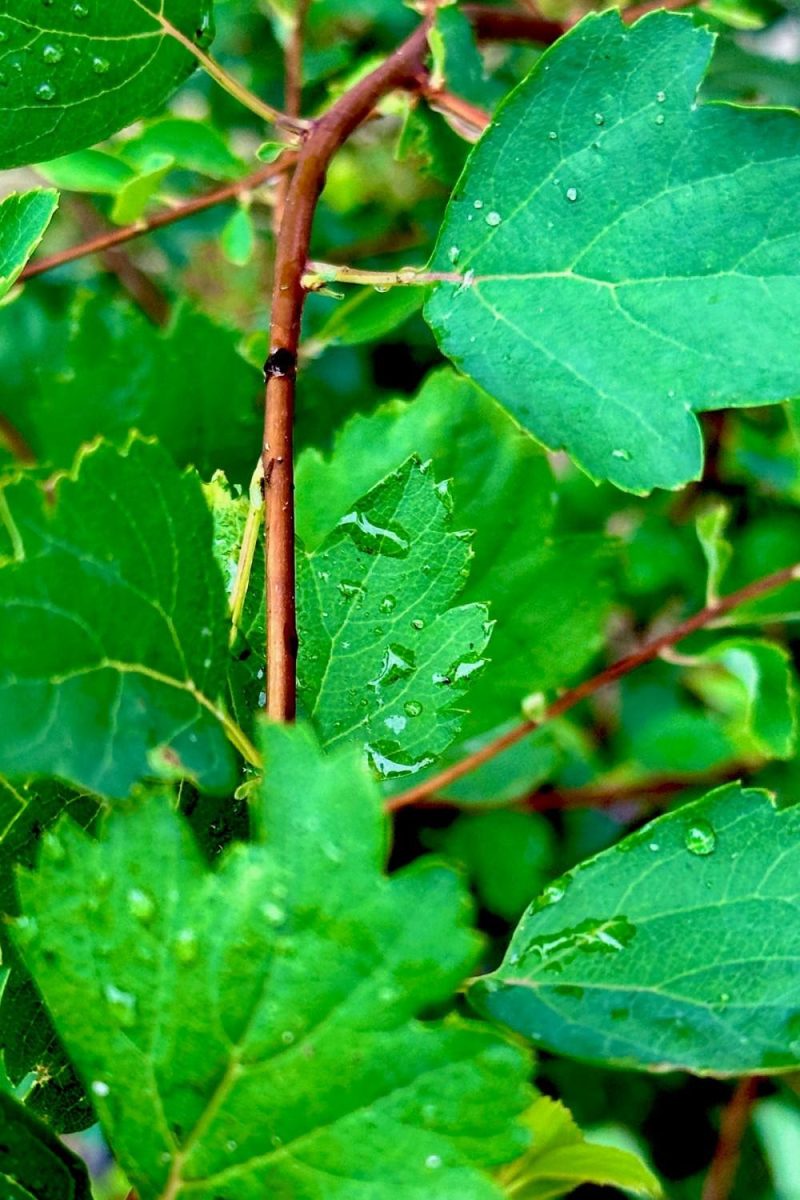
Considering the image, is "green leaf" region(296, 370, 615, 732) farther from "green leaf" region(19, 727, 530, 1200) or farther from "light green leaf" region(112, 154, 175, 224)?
"green leaf" region(19, 727, 530, 1200)

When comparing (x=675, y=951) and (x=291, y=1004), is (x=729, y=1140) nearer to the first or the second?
(x=675, y=951)

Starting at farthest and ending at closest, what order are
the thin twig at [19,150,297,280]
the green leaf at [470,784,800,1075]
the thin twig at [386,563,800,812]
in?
the thin twig at [386,563,800,812] < the thin twig at [19,150,297,280] < the green leaf at [470,784,800,1075]

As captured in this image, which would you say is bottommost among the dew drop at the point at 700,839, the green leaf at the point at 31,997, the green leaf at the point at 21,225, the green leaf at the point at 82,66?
the dew drop at the point at 700,839

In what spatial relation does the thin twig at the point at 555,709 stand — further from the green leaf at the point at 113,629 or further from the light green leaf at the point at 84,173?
the light green leaf at the point at 84,173

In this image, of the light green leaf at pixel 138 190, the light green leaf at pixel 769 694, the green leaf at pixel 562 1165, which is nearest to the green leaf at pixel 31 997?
the green leaf at pixel 562 1165

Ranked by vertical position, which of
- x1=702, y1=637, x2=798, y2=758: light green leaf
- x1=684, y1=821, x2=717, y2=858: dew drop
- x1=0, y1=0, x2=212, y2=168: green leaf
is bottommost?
x1=702, y1=637, x2=798, y2=758: light green leaf

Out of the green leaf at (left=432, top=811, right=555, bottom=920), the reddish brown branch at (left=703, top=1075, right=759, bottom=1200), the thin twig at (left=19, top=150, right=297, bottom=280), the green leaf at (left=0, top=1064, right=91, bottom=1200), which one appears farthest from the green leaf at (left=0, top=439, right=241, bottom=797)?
the reddish brown branch at (left=703, top=1075, right=759, bottom=1200)

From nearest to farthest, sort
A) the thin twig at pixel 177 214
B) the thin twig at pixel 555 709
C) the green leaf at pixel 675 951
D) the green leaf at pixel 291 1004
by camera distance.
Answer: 1. the green leaf at pixel 291 1004
2. the green leaf at pixel 675 951
3. the thin twig at pixel 177 214
4. the thin twig at pixel 555 709
